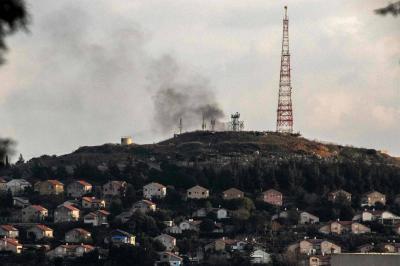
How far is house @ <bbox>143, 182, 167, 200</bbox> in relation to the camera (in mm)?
124231

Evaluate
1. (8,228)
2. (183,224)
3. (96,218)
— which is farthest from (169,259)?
(8,228)

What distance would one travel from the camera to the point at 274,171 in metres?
128

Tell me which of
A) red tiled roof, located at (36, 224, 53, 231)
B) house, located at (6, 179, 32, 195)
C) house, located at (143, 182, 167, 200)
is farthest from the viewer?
house, located at (6, 179, 32, 195)

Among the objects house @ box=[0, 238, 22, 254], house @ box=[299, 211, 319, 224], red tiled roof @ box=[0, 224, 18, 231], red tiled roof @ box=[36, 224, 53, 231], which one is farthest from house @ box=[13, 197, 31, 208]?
house @ box=[299, 211, 319, 224]

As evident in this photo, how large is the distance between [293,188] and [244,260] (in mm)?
23916

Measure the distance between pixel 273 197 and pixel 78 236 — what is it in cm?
1806

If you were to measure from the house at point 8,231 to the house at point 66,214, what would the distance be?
4623 millimetres

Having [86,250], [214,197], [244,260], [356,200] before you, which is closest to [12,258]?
[86,250]

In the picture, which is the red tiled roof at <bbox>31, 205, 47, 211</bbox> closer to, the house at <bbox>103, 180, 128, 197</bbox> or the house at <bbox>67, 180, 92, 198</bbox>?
the house at <bbox>67, 180, 92, 198</bbox>

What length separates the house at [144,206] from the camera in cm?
11899

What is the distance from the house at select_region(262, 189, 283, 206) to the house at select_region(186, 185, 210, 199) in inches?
196

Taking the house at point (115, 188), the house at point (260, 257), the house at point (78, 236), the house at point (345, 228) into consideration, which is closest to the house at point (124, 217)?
the house at point (78, 236)

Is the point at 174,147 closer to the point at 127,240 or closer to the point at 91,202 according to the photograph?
the point at 91,202

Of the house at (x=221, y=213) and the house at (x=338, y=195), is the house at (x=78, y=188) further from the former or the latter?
the house at (x=338, y=195)
